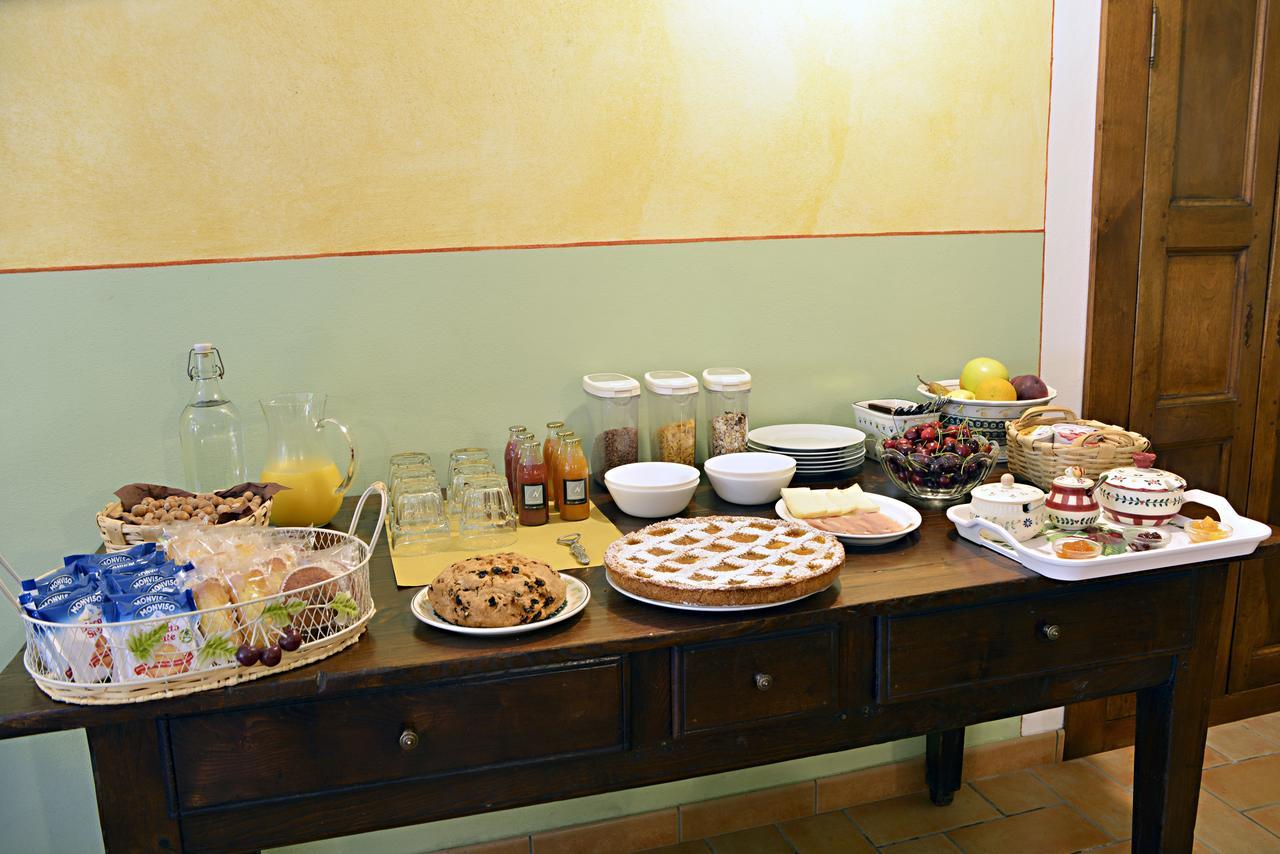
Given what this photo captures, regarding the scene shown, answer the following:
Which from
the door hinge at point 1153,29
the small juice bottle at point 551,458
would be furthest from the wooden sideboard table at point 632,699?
the door hinge at point 1153,29

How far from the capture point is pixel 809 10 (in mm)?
2229

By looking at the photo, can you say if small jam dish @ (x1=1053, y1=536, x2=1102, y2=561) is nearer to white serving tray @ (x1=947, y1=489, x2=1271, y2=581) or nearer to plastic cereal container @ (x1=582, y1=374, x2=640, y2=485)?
white serving tray @ (x1=947, y1=489, x2=1271, y2=581)

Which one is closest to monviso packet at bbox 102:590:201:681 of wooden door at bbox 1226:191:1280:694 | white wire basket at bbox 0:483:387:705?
white wire basket at bbox 0:483:387:705

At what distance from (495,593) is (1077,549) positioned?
974mm

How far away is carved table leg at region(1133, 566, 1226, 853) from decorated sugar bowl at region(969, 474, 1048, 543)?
0.33 metres

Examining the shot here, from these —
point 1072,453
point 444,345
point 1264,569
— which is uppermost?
point 444,345

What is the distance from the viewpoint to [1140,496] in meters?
1.77

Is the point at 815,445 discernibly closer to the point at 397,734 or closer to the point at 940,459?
the point at 940,459

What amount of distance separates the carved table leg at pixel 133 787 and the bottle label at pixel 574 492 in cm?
84

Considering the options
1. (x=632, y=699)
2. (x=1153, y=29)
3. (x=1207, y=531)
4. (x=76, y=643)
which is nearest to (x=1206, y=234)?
(x=1153, y=29)

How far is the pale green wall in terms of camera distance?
6.46 ft

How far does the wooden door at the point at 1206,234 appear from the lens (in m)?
2.48

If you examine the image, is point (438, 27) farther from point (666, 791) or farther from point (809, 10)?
point (666, 791)

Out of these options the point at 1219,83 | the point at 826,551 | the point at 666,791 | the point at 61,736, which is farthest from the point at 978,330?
the point at 61,736
